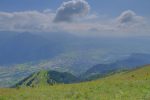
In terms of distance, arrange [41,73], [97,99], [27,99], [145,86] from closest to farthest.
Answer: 1. [97,99]
2. [27,99]
3. [145,86]
4. [41,73]

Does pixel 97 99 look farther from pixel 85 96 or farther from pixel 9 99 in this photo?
pixel 9 99

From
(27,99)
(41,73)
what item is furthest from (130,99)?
(41,73)

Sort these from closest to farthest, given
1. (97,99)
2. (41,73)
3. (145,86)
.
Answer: (97,99) → (145,86) → (41,73)

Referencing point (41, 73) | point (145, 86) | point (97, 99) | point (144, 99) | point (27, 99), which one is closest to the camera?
point (144, 99)

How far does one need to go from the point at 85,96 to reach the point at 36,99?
390 centimetres

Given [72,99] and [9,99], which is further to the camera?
[9,99]

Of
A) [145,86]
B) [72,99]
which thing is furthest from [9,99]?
[145,86]

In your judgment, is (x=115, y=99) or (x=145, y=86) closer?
(x=115, y=99)

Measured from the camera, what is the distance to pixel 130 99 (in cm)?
2312

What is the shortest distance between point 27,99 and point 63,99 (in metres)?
3.03

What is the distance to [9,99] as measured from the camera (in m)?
26.6

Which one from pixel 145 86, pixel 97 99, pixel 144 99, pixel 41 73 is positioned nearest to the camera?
pixel 144 99

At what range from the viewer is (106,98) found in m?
24.2

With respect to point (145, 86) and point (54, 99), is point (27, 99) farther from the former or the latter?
point (145, 86)
